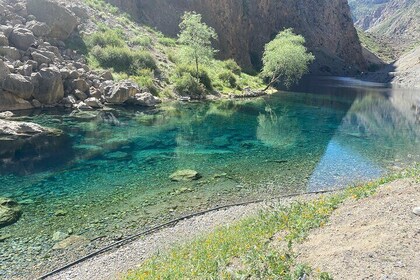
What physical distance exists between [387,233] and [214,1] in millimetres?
90505

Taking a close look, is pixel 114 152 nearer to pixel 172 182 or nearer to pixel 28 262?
pixel 172 182

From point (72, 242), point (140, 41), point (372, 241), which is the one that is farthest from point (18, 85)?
point (372, 241)

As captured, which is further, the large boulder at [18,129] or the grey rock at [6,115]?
the grey rock at [6,115]

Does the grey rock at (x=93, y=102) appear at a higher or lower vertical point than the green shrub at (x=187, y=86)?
lower

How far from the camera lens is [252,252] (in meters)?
9.20

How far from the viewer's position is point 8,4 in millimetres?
47438

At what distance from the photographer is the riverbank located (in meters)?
7.82

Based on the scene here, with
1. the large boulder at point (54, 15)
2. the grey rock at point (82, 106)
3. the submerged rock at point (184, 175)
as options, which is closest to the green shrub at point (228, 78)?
the large boulder at point (54, 15)

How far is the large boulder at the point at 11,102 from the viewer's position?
116ft

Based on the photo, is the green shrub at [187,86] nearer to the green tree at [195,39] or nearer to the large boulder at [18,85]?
the green tree at [195,39]

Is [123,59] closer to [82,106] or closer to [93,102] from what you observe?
[93,102]

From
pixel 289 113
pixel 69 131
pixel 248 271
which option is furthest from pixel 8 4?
pixel 248 271

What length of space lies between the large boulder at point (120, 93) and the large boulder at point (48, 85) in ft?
19.5

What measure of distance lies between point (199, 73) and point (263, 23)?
6560 cm
